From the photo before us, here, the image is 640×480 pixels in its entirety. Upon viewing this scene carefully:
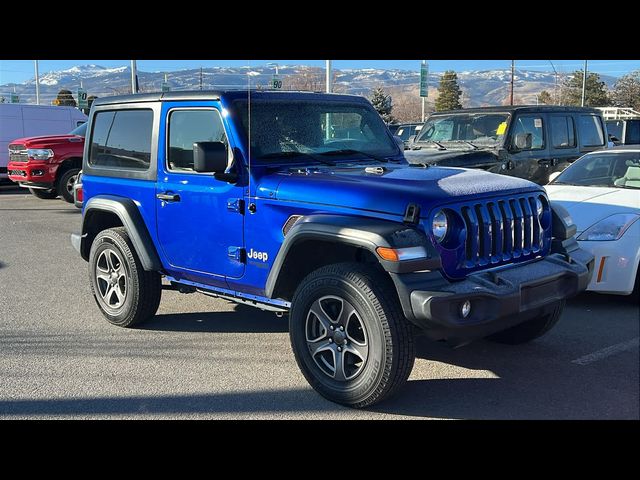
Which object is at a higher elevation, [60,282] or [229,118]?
[229,118]

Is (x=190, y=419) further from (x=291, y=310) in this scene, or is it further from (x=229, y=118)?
(x=229, y=118)

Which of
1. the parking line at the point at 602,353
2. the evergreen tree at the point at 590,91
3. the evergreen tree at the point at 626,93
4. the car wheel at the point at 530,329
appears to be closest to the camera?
the parking line at the point at 602,353

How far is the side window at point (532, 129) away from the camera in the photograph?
32.3ft

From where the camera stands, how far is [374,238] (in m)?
3.69

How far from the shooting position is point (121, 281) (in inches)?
227

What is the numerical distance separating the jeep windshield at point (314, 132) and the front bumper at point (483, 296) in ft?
5.04

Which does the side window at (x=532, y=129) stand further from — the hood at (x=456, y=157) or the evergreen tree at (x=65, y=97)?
the evergreen tree at (x=65, y=97)

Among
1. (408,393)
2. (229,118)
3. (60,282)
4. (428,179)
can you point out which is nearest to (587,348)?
(408,393)

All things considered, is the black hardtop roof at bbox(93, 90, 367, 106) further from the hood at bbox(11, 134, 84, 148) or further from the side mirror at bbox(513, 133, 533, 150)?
the hood at bbox(11, 134, 84, 148)

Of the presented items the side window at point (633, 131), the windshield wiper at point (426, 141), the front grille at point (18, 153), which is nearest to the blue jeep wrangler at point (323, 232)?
the windshield wiper at point (426, 141)

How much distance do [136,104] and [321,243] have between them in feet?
7.72

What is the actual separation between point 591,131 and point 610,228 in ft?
20.0

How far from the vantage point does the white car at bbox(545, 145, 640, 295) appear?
17.9 feet

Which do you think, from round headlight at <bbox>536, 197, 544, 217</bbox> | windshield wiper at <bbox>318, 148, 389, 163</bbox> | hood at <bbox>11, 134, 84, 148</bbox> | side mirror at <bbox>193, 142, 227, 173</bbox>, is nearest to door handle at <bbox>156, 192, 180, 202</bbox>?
side mirror at <bbox>193, 142, 227, 173</bbox>
